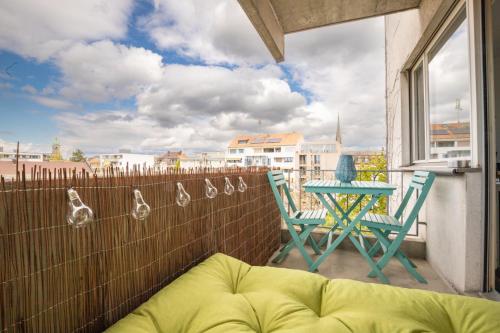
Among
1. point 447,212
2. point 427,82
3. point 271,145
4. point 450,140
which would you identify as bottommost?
point 447,212

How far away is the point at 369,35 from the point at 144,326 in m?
7.44

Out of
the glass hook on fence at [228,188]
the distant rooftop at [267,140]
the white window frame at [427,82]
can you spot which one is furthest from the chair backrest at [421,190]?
the distant rooftop at [267,140]

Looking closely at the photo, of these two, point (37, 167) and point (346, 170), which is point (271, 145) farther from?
point (37, 167)

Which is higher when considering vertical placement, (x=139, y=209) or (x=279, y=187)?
(x=139, y=209)

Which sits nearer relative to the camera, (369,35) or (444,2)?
(444,2)

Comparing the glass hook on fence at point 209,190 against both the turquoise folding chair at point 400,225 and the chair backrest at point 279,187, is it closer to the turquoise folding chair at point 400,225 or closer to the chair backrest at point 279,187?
the chair backrest at point 279,187

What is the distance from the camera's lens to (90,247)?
2.88ft

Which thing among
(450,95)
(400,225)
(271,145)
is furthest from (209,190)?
(271,145)

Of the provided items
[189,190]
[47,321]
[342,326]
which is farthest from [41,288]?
[342,326]

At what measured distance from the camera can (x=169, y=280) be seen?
49.8 inches

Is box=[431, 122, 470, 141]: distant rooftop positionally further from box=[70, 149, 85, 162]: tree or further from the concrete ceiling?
box=[70, 149, 85, 162]: tree

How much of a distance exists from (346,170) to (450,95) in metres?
1.09

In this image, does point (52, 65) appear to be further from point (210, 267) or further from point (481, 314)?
point (481, 314)

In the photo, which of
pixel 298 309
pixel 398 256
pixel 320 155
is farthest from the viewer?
pixel 320 155
